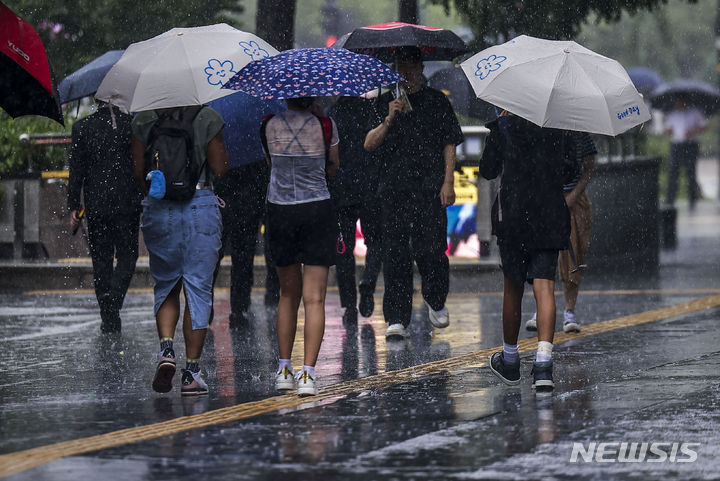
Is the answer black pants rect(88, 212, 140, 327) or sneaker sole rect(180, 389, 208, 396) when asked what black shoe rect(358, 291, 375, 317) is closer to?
black pants rect(88, 212, 140, 327)

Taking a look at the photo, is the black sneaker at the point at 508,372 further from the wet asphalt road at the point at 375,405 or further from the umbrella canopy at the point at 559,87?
the umbrella canopy at the point at 559,87

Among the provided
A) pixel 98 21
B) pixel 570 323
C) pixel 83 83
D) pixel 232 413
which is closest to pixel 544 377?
pixel 232 413

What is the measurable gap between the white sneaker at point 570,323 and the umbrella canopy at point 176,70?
3.19 metres

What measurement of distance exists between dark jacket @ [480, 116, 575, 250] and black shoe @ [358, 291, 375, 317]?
3.45 meters

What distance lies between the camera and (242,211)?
1141cm

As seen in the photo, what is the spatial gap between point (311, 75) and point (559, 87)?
4.33 ft

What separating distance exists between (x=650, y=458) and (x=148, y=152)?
3301 millimetres

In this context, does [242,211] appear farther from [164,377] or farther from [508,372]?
[508,372]

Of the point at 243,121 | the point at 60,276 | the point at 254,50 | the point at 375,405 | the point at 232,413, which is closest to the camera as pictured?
the point at 232,413

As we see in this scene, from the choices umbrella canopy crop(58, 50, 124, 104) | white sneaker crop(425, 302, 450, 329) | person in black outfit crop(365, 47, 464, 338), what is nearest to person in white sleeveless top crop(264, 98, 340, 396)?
person in black outfit crop(365, 47, 464, 338)

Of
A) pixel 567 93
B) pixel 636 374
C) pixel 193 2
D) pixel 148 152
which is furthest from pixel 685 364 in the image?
pixel 193 2

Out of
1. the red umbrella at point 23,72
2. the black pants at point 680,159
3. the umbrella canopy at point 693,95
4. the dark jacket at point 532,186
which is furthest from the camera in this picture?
the umbrella canopy at point 693,95

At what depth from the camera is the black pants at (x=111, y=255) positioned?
11.3 metres

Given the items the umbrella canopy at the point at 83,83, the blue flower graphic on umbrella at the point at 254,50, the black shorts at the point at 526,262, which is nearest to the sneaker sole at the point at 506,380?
the black shorts at the point at 526,262
